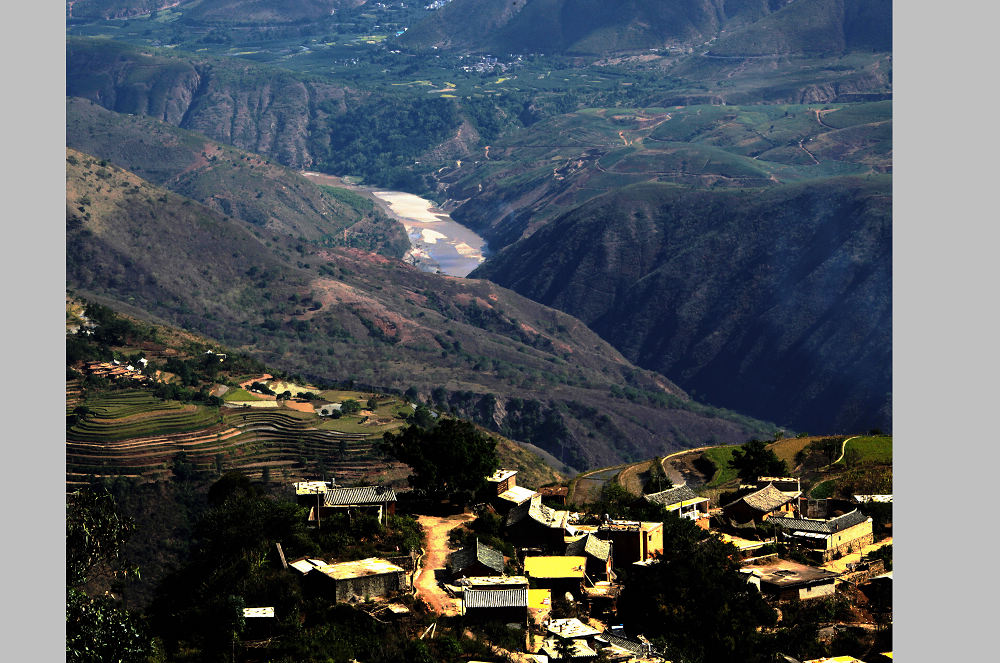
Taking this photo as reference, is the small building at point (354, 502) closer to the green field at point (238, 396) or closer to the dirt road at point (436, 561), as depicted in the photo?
the dirt road at point (436, 561)

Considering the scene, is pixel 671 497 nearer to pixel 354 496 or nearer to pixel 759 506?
pixel 759 506

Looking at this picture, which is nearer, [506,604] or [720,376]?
[506,604]

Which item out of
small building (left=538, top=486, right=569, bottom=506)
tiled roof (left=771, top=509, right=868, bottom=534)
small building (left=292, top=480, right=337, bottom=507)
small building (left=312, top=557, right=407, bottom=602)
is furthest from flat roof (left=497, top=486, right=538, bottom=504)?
small building (left=312, top=557, right=407, bottom=602)

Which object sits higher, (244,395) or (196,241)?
(196,241)

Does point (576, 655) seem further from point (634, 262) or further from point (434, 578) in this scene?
point (634, 262)

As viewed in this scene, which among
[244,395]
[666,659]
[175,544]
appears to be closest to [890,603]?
[666,659]

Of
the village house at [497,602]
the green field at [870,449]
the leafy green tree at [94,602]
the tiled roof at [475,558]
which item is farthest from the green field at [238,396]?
the leafy green tree at [94,602]
